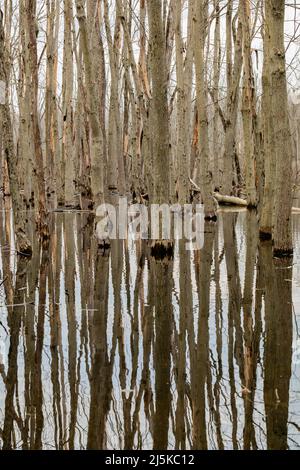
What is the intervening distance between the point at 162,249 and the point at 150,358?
3.90m

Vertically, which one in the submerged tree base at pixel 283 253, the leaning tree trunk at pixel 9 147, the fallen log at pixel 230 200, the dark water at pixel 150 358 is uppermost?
the leaning tree trunk at pixel 9 147

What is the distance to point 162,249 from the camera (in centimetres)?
698

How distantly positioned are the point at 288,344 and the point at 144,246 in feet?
17.7

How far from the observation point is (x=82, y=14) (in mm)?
6820

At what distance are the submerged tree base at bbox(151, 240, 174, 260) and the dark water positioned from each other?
813 mm

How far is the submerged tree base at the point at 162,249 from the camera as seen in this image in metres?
6.92

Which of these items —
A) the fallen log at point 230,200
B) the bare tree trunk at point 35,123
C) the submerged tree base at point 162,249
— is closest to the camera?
the submerged tree base at point 162,249

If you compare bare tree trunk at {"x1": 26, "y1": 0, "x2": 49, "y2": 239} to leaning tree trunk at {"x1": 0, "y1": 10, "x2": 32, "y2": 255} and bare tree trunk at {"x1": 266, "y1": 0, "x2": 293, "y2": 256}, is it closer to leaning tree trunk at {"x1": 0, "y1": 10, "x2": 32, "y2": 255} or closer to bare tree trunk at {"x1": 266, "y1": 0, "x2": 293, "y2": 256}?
leaning tree trunk at {"x1": 0, "y1": 10, "x2": 32, "y2": 255}

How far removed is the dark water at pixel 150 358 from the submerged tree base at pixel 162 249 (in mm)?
813

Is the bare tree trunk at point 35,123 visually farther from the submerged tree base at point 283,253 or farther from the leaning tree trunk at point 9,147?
the submerged tree base at point 283,253

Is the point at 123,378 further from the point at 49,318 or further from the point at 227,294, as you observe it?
the point at 227,294

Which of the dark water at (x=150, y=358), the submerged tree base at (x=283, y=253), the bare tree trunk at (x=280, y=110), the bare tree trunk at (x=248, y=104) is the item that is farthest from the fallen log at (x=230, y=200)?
the dark water at (x=150, y=358)
